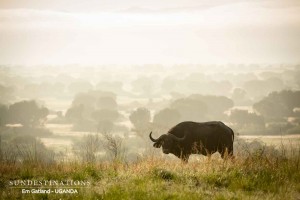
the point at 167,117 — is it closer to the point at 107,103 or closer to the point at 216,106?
the point at 216,106

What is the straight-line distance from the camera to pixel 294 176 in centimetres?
825

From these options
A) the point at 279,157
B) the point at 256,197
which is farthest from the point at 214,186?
the point at 279,157

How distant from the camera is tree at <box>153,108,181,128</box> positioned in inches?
2980

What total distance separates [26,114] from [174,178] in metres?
77.3

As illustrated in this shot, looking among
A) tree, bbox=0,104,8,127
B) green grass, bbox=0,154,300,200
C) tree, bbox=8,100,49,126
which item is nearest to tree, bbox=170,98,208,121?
tree, bbox=8,100,49,126

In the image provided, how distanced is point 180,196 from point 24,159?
4.46 meters

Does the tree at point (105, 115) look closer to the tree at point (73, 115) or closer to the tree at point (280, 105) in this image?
the tree at point (73, 115)

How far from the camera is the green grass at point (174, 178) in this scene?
287 inches

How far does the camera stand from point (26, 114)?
3196 inches

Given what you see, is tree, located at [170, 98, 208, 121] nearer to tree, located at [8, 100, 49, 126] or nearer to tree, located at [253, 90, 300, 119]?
tree, located at [253, 90, 300, 119]

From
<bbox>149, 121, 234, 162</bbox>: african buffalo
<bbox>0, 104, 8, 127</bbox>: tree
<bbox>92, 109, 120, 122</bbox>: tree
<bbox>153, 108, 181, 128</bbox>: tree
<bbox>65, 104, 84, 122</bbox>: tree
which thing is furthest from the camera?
<bbox>65, 104, 84, 122</bbox>: tree

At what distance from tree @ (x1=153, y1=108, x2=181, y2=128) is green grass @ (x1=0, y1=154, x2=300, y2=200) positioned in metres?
65.8

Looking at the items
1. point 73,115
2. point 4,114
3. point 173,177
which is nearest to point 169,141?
point 173,177

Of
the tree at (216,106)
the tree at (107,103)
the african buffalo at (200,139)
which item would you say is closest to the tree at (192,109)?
the tree at (216,106)
